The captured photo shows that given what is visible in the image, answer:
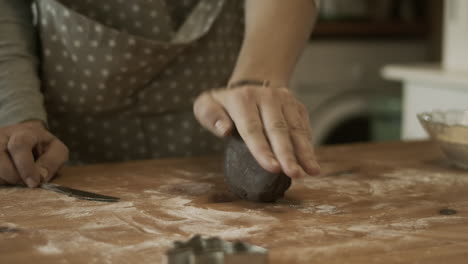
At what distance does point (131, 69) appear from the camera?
108 cm

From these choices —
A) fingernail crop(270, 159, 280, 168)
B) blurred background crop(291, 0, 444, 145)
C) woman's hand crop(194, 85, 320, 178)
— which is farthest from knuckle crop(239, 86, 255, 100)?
blurred background crop(291, 0, 444, 145)

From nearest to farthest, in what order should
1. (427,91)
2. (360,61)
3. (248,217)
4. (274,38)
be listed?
(248,217), (274,38), (427,91), (360,61)

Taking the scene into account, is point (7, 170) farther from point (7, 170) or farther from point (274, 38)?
point (274, 38)

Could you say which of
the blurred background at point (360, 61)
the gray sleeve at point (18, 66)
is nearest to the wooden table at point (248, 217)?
the gray sleeve at point (18, 66)

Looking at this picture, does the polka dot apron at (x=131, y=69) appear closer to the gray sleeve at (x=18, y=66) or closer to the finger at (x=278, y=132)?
the gray sleeve at (x=18, y=66)

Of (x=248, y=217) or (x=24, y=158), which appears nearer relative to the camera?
(x=248, y=217)

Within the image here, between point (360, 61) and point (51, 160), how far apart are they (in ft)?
6.09

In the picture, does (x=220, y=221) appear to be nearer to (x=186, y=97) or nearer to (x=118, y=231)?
(x=118, y=231)

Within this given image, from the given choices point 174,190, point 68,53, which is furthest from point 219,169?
point 68,53

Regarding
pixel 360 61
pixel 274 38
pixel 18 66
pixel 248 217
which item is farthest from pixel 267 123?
pixel 360 61

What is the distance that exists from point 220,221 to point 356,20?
206 centimetres

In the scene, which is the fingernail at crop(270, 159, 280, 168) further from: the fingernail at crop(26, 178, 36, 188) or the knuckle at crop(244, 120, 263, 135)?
the fingernail at crop(26, 178, 36, 188)

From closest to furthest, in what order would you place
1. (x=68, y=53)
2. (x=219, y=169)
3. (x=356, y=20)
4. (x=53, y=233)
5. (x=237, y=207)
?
(x=53, y=233)
(x=237, y=207)
(x=219, y=169)
(x=68, y=53)
(x=356, y=20)

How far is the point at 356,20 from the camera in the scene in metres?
2.57
